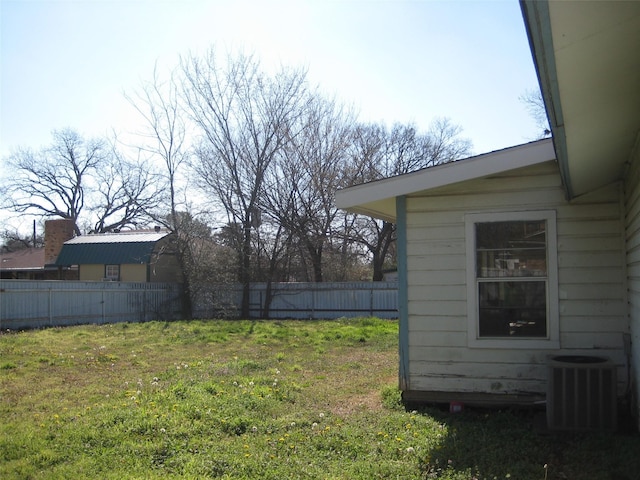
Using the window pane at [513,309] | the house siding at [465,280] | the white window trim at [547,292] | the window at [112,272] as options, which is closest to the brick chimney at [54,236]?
the window at [112,272]

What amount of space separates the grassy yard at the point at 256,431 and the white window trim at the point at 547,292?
744mm

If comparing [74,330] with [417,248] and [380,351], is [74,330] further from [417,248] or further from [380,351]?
[417,248]

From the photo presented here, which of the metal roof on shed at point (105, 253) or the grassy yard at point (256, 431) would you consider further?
the metal roof on shed at point (105, 253)

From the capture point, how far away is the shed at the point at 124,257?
78.8ft

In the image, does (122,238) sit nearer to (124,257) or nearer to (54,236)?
(124,257)

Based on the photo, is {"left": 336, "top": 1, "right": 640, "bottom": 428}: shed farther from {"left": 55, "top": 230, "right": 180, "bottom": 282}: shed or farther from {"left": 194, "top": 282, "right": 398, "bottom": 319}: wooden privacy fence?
{"left": 55, "top": 230, "right": 180, "bottom": 282}: shed

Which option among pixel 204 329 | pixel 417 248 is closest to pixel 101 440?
pixel 417 248

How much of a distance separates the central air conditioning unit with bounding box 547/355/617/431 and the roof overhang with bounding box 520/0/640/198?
1.78 m

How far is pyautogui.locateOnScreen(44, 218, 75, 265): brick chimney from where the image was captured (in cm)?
2886

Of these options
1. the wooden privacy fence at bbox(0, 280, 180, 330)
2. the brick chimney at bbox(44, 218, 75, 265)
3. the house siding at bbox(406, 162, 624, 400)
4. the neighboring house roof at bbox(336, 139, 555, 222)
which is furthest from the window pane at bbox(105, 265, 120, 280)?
the house siding at bbox(406, 162, 624, 400)

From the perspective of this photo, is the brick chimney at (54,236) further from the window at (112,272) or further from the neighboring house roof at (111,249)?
the window at (112,272)

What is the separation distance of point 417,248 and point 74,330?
11683 millimetres

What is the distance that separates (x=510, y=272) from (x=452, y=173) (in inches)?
48.3

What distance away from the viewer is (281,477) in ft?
12.5
